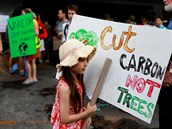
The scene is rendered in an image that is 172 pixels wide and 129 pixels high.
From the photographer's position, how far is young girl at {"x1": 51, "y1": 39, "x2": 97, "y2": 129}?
81.0 inches

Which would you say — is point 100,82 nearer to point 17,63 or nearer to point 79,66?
point 79,66

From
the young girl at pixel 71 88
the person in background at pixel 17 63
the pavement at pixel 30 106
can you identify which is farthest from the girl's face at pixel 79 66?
the person in background at pixel 17 63

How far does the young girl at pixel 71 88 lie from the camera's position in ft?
6.75

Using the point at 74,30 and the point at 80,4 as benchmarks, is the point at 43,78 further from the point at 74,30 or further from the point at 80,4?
the point at 80,4

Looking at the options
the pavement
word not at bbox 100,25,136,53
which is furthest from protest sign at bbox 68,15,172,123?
the pavement

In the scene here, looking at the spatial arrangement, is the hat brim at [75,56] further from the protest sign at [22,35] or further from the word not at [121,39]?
the protest sign at [22,35]

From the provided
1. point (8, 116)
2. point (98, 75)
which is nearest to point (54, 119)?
point (98, 75)

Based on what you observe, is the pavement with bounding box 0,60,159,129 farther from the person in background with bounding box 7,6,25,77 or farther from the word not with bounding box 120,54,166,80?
the word not with bounding box 120,54,166,80

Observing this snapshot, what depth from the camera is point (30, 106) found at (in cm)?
487

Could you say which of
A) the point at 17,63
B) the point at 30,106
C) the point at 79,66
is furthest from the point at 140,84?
the point at 17,63

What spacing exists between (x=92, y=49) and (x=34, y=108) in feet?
9.28

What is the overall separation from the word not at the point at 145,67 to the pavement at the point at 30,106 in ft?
6.93

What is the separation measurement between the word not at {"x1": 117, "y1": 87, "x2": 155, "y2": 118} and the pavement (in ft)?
6.64

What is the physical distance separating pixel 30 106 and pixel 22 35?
1759 millimetres
